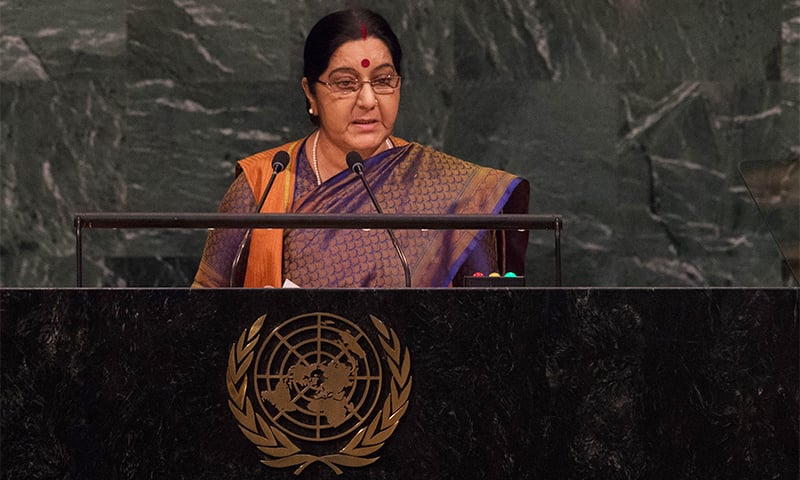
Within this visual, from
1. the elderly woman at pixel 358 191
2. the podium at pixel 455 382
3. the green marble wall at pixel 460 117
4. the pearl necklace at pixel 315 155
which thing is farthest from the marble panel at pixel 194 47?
the podium at pixel 455 382

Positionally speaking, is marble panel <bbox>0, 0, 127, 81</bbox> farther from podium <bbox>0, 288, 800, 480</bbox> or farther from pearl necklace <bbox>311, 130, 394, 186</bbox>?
podium <bbox>0, 288, 800, 480</bbox>

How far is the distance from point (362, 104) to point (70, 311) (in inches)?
82.2

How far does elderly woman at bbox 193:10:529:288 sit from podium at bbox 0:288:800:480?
1582 millimetres

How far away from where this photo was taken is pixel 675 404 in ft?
6.93

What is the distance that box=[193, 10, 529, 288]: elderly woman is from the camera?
3746mm

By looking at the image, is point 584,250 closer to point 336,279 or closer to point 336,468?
point 336,279

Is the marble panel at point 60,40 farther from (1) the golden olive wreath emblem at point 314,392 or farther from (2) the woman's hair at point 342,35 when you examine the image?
(1) the golden olive wreath emblem at point 314,392

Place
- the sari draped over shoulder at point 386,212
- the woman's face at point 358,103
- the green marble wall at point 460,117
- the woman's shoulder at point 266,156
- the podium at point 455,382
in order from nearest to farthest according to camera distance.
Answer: the podium at point 455,382 → the sari draped over shoulder at point 386,212 → the woman's face at point 358,103 → the woman's shoulder at point 266,156 → the green marble wall at point 460,117

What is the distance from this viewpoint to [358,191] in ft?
12.9

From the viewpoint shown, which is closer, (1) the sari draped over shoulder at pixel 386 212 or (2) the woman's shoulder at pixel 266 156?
(1) the sari draped over shoulder at pixel 386 212

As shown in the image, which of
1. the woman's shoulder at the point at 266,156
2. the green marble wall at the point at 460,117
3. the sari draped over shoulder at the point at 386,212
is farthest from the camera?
the green marble wall at the point at 460,117

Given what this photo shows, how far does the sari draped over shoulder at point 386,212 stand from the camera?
3.73 m

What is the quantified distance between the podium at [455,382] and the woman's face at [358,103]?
1.99 meters

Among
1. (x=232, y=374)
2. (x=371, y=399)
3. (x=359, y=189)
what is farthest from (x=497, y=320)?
(x=359, y=189)
